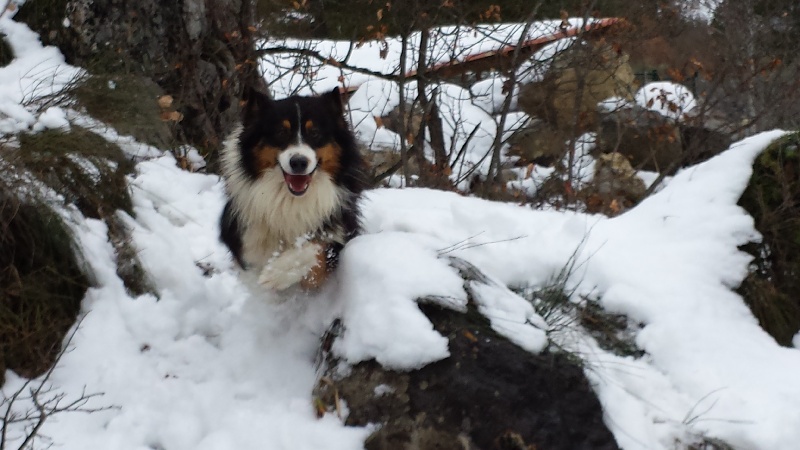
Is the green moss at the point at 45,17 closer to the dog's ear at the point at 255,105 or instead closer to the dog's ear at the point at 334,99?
the dog's ear at the point at 255,105

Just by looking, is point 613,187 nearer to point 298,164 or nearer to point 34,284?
point 298,164

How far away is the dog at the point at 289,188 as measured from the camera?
318 centimetres

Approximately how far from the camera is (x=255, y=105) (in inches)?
132

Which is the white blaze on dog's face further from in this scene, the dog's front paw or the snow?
the snow

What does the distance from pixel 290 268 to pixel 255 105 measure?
2.77 feet

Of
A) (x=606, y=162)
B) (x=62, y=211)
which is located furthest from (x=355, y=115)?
(x=62, y=211)

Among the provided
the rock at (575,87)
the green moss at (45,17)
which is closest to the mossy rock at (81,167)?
the green moss at (45,17)

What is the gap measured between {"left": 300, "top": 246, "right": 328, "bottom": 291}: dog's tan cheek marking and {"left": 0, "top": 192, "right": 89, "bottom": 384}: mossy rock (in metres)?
0.91

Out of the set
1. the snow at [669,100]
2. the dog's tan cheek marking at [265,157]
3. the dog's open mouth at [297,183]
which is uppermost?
the snow at [669,100]

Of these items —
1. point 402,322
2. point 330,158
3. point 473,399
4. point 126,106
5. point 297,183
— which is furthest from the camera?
point 126,106

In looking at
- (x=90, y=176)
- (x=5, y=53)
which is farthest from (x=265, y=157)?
(x=5, y=53)

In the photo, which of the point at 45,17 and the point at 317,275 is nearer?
the point at 317,275

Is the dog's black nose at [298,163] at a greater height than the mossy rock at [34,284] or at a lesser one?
greater

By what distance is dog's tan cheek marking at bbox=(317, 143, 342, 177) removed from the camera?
3283 millimetres
